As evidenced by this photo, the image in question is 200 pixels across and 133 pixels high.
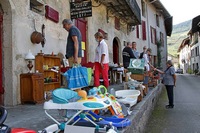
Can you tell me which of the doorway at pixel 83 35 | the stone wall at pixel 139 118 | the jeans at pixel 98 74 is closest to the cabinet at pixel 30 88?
the jeans at pixel 98 74

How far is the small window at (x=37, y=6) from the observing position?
6.59m

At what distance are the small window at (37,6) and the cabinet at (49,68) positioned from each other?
1.30m

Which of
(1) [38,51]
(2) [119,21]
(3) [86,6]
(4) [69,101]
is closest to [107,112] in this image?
(4) [69,101]

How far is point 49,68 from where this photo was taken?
6.84 meters

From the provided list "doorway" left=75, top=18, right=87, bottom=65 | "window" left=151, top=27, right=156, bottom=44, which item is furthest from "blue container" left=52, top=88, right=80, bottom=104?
"window" left=151, top=27, right=156, bottom=44

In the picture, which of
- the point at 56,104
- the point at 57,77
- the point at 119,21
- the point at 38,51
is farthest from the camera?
the point at 119,21

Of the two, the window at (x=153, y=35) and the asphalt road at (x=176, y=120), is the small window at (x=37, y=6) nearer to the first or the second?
the asphalt road at (x=176, y=120)

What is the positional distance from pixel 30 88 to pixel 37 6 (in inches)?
98.0

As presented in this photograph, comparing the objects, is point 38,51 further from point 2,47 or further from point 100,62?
point 100,62

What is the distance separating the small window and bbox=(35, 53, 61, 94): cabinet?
130 centimetres

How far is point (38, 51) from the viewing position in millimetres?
6504

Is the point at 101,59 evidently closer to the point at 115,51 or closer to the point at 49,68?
the point at 49,68

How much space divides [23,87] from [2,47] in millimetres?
1057

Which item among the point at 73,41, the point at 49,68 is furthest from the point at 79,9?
the point at 73,41
